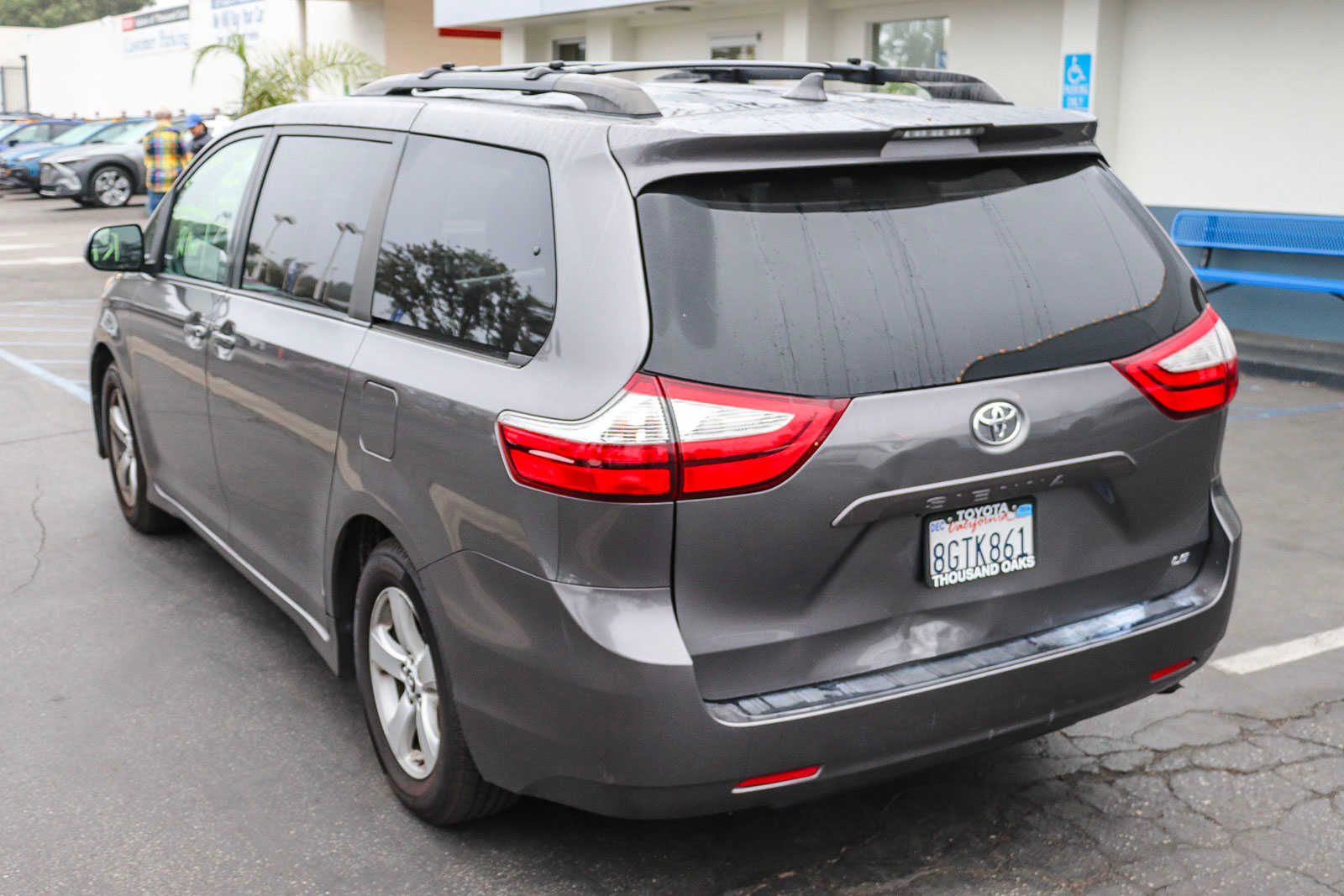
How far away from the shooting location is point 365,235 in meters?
3.69

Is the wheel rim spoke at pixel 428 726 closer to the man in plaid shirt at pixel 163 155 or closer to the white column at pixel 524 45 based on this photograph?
the man in plaid shirt at pixel 163 155

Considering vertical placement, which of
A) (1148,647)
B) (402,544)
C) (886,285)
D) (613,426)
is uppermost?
(886,285)

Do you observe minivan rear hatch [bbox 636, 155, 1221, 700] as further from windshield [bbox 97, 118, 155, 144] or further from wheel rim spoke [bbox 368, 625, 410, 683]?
windshield [bbox 97, 118, 155, 144]

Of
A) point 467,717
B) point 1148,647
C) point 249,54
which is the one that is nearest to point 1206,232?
point 1148,647

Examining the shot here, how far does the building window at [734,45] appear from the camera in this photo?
693 inches

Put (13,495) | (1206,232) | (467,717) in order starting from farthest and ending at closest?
1. (1206,232)
2. (13,495)
3. (467,717)

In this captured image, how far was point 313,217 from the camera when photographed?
404cm

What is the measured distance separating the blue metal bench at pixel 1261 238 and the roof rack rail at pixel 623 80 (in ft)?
23.9

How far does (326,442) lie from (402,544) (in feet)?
1.78

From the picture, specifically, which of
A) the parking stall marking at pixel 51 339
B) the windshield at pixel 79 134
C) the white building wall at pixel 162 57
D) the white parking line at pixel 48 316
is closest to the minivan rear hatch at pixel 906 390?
the parking stall marking at pixel 51 339

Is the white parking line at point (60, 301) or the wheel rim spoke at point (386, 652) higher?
the wheel rim spoke at point (386, 652)

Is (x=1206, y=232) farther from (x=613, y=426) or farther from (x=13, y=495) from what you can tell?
(x=613, y=426)

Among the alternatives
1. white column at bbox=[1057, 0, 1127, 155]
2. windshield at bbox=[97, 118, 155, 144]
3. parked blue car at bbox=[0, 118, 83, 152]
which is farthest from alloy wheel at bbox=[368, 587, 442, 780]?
parked blue car at bbox=[0, 118, 83, 152]

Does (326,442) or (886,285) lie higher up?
(886,285)
